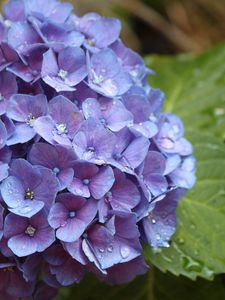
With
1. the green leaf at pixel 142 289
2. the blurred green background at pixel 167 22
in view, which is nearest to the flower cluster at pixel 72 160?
the green leaf at pixel 142 289

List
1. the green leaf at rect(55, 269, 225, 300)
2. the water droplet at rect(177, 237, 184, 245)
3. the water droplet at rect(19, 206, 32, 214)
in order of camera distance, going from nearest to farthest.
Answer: the water droplet at rect(19, 206, 32, 214), the water droplet at rect(177, 237, 184, 245), the green leaf at rect(55, 269, 225, 300)

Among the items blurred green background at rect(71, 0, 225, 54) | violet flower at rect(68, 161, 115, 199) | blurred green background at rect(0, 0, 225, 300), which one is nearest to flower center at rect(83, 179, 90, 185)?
violet flower at rect(68, 161, 115, 199)

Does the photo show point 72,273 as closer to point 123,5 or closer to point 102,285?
point 102,285

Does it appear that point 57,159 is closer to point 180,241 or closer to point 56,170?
point 56,170

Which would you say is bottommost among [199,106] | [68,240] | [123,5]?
[123,5]

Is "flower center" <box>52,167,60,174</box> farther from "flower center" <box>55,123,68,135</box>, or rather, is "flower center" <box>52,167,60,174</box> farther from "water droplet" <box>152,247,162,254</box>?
"water droplet" <box>152,247,162,254</box>

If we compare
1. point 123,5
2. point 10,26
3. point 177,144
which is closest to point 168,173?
point 177,144

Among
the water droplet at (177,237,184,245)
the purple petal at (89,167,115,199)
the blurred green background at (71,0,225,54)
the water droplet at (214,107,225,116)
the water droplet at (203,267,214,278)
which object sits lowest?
the blurred green background at (71,0,225,54)
